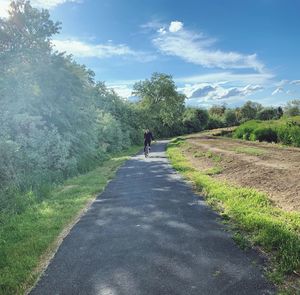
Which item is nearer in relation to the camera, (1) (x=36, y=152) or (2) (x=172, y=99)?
(1) (x=36, y=152)

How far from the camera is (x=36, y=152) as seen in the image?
58.6ft

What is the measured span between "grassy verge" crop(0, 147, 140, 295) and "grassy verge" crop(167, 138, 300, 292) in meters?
3.96

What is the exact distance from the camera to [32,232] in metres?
9.24

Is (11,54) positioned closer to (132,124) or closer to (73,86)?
(73,86)

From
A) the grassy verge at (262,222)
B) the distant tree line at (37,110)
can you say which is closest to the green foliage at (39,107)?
the distant tree line at (37,110)

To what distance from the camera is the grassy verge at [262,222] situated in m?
6.34

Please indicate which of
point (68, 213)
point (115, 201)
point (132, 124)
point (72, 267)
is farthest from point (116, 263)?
point (132, 124)

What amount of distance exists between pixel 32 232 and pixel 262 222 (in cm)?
537

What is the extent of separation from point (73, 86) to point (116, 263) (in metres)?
17.3

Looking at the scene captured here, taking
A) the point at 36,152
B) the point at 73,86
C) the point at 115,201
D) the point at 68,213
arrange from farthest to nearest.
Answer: the point at 73,86, the point at 36,152, the point at 115,201, the point at 68,213

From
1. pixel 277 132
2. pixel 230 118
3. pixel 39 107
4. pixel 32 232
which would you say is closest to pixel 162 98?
pixel 230 118

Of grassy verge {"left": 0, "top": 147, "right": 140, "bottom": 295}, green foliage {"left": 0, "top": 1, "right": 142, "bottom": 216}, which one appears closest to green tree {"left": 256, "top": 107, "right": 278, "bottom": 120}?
green foliage {"left": 0, "top": 1, "right": 142, "bottom": 216}

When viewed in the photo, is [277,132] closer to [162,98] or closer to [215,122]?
[162,98]

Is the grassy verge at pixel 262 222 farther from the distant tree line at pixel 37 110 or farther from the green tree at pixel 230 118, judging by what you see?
the green tree at pixel 230 118
